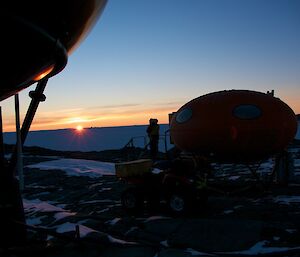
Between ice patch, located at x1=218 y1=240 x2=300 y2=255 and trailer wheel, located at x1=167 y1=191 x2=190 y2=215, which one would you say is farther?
trailer wheel, located at x1=167 y1=191 x2=190 y2=215

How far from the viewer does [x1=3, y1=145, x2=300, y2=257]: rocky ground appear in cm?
546

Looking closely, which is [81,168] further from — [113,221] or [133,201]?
[113,221]

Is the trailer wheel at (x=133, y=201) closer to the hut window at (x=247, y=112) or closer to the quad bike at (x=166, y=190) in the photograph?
the quad bike at (x=166, y=190)

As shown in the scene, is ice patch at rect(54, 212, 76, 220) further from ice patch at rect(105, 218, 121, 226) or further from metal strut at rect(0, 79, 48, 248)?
metal strut at rect(0, 79, 48, 248)

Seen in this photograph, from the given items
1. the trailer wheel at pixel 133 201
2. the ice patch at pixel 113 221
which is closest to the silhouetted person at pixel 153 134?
the trailer wheel at pixel 133 201

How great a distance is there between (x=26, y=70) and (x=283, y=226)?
5.48 meters

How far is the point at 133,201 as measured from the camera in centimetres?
861

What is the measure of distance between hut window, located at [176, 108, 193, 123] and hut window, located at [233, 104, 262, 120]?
138cm

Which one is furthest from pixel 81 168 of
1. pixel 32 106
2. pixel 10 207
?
pixel 10 207

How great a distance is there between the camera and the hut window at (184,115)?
10.7 m

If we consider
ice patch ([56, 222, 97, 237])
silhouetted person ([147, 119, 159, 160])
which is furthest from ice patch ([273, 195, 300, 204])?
silhouetted person ([147, 119, 159, 160])

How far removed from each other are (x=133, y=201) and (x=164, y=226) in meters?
1.73

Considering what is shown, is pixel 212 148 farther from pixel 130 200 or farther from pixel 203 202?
pixel 130 200

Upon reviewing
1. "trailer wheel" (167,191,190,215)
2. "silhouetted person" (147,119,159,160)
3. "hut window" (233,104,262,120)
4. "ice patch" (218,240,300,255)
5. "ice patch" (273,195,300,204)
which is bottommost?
"ice patch" (218,240,300,255)
